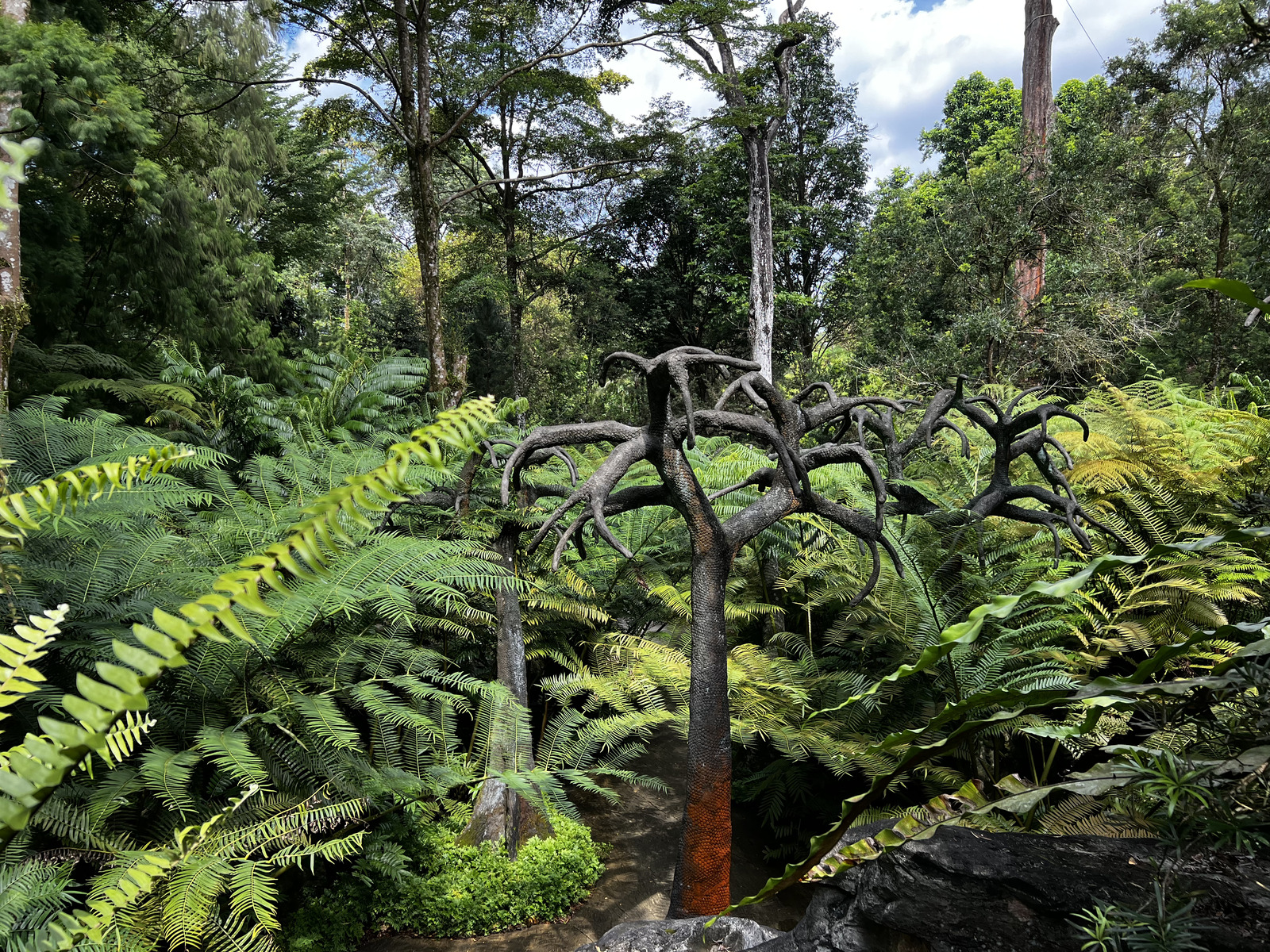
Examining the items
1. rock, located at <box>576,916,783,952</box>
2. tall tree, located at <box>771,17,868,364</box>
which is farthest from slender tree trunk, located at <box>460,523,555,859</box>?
tall tree, located at <box>771,17,868,364</box>

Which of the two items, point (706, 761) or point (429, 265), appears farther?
point (429, 265)

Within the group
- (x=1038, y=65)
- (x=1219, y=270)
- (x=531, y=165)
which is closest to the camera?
(x=1219, y=270)

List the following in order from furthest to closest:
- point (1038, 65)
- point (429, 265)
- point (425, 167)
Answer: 1. point (1038, 65)
2. point (429, 265)
3. point (425, 167)

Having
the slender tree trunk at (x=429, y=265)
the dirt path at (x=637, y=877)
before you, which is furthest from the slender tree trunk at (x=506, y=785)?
the slender tree trunk at (x=429, y=265)

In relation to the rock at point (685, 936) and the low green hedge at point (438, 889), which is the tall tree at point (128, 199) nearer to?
the low green hedge at point (438, 889)

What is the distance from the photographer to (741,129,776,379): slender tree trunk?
10.5 metres

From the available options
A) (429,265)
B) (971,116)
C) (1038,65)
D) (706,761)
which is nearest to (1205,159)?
(1038,65)

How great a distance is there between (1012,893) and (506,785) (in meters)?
2.28

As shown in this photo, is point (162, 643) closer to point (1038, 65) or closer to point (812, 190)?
point (1038, 65)

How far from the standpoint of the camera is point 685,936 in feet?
5.60

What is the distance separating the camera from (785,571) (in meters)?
4.00

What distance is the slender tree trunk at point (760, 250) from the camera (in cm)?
1049

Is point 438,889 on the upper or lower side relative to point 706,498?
lower

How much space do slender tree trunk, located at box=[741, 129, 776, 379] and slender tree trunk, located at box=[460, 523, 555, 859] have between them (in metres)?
8.08
